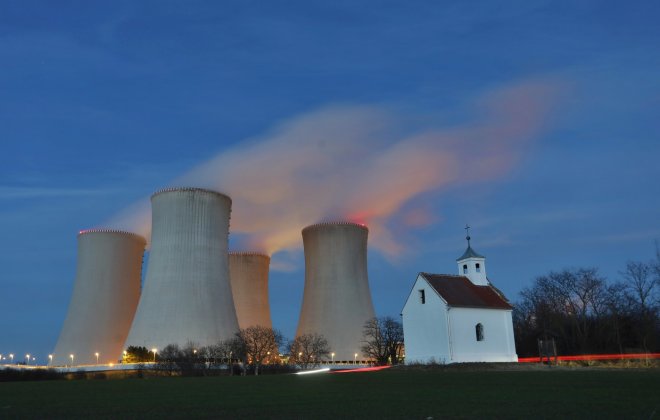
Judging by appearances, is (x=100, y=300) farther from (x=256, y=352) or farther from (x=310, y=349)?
(x=310, y=349)

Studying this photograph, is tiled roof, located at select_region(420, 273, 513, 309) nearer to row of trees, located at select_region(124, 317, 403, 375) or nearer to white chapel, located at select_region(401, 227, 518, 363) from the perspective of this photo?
white chapel, located at select_region(401, 227, 518, 363)

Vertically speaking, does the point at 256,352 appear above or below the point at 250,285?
below

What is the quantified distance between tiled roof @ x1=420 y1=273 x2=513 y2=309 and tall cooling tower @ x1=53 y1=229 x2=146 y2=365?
22806mm

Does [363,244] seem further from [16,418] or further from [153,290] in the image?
[16,418]

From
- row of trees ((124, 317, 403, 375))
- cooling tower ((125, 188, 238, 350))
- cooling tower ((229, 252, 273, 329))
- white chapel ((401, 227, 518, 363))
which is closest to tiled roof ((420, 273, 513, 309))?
white chapel ((401, 227, 518, 363))

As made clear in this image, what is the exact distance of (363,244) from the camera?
41.4 metres

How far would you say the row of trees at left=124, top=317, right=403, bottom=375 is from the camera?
3097cm

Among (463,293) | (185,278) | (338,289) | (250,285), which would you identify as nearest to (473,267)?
(463,293)

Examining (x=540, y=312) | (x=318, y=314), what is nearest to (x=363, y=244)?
(x=318, y=314)

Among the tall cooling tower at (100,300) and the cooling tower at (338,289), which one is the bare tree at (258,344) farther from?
the tall cooling tower at (100,300)

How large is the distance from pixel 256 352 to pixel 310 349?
14.2ft

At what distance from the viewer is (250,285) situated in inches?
1865

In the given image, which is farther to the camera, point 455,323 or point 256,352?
point 256,352

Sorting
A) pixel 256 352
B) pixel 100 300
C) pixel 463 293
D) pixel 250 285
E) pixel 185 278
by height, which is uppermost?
pixel 250 285
